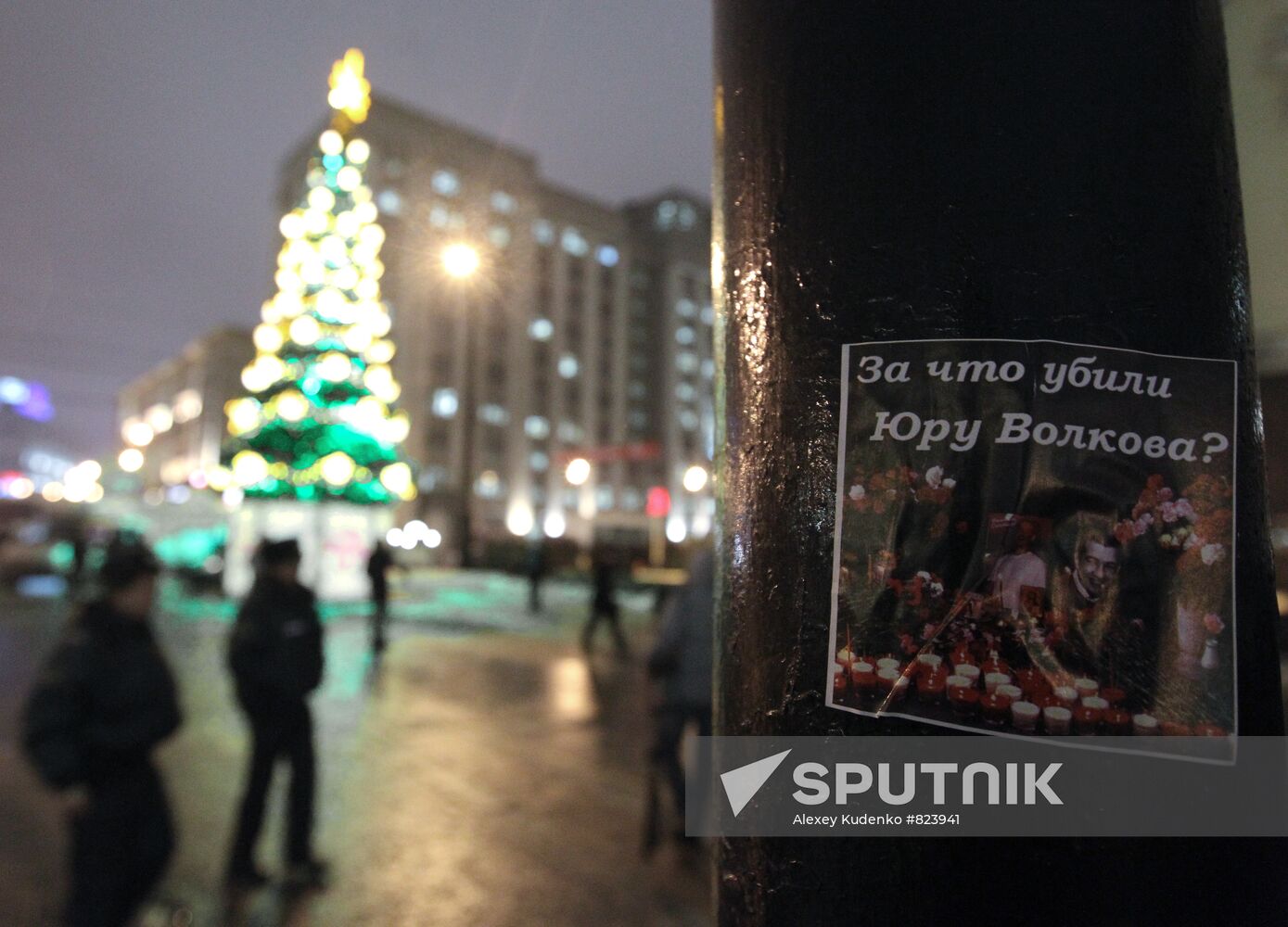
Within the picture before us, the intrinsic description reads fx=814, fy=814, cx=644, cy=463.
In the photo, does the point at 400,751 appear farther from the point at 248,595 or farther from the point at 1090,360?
the point at 1090,360

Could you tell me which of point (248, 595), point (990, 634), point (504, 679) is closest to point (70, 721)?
point (248, 595)

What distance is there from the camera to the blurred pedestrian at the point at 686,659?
A: 4.95 meters

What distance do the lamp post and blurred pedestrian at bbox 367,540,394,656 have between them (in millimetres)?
5879

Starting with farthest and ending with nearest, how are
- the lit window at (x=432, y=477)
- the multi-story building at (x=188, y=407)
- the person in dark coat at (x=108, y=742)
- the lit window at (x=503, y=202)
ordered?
the multi-story building at (x=188, y=407), the lit window at (x=503, y=202), the lit window at (x=432, y=477), the person in dark coat at (x=108, y=742)

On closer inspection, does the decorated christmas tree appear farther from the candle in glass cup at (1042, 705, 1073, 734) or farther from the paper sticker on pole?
the candle in glass cup at (1042, 705, 1073, 734)

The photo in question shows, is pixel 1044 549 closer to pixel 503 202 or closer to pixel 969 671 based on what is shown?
pixel 969 671

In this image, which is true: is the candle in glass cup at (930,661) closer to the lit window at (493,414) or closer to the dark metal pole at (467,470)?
the dark metal pole at (467,470)

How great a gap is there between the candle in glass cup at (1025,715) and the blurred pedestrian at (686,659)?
3457 mm

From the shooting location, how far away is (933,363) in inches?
56.1

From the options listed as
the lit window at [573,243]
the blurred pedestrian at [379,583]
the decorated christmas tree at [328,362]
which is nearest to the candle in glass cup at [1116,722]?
the blurred pedestrian at [379,583]

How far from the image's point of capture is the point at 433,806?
232 inches

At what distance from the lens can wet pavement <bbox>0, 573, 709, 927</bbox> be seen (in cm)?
442

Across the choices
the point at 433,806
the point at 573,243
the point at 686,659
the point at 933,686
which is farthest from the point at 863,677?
the point at 573,243

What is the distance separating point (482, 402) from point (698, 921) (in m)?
61.5
